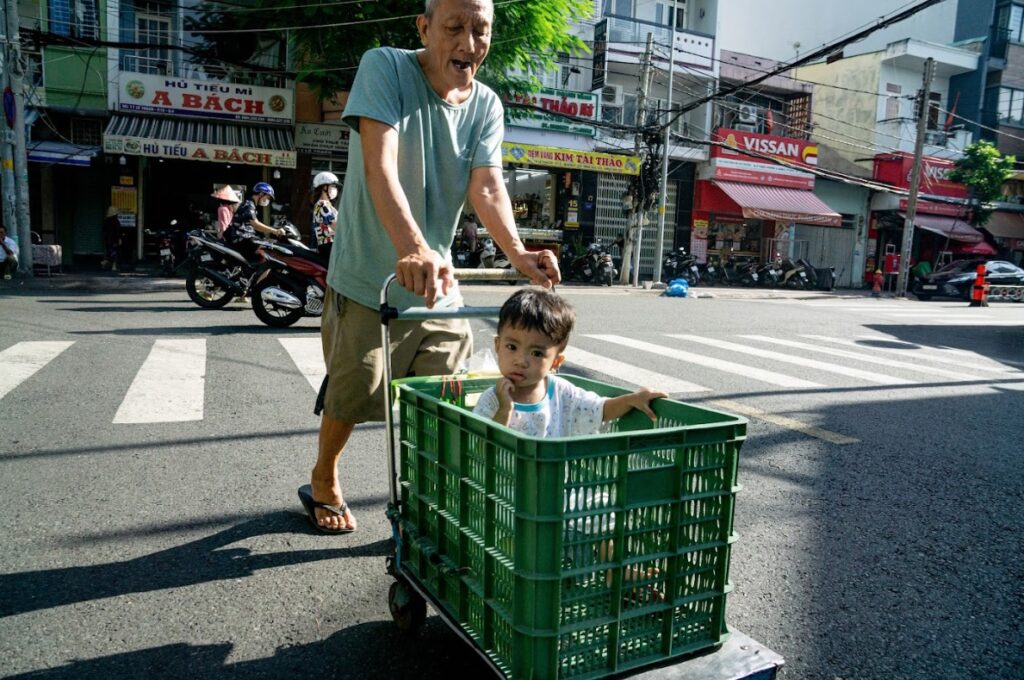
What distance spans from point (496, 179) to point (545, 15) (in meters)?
13.3

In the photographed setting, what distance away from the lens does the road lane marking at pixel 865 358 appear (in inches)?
293

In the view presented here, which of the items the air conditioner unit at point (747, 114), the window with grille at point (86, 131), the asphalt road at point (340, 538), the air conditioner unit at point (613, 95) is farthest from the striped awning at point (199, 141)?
the air conditioner unit at point (747, 114)

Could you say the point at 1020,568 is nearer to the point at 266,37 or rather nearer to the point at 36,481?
the point at 36,481

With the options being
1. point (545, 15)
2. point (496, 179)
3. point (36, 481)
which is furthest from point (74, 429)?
point (545, 15)

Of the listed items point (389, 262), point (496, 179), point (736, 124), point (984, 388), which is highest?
point (736, 124)

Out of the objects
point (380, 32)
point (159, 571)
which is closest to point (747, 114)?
point (380, 32)

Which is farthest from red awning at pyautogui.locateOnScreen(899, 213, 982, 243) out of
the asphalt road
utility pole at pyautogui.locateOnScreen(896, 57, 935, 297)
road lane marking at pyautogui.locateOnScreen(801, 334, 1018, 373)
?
the asphalt road

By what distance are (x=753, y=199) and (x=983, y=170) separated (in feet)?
30.8

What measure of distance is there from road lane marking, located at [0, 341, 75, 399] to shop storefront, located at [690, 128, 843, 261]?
2068 cm

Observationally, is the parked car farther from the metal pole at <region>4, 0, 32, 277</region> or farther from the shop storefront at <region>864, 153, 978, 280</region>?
the metal pole at <region>4, 0, 32, 277</region>

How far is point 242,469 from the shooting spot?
3.60 metres

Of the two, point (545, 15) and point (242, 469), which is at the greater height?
point (545, 15)

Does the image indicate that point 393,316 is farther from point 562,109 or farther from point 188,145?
point 562,109

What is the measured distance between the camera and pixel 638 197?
1994 cm
